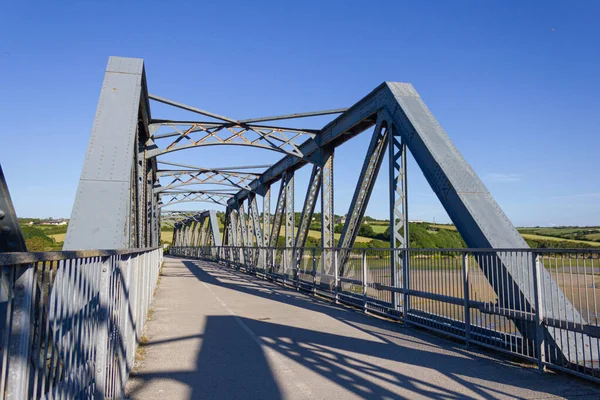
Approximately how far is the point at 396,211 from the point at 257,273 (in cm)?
1581

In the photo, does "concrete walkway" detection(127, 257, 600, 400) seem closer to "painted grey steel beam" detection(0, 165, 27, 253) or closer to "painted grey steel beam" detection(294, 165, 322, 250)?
"painted grey steel beam" detection(0, 165, 27, 253)

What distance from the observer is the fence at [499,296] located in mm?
5832

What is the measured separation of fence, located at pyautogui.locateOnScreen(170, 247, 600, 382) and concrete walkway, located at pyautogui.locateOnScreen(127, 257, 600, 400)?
0.33 meters

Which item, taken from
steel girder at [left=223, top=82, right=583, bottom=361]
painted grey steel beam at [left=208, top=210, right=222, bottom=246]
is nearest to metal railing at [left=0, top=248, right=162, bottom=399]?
steel girder at [left=223, top=82, right=583, bottom=361]

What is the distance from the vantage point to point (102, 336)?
395 cm

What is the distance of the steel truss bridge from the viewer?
8.57 feet

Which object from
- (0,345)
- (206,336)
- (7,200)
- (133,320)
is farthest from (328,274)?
(0,345)

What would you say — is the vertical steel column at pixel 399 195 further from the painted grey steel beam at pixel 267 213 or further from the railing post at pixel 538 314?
the painted grey steel beam at pixel 267 213

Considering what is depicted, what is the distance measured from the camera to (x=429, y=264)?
29.9 feet

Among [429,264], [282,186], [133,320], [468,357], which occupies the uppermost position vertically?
[282,186]

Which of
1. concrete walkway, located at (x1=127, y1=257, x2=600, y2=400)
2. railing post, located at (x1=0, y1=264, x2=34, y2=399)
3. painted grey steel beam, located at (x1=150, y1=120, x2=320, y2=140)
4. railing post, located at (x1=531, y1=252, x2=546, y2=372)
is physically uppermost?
painted grey steel beam, located at (x1=150, y1=120, x2=320, y2=140)

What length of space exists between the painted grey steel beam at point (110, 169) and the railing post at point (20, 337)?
204 inches

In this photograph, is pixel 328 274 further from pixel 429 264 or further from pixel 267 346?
pixel 267 346

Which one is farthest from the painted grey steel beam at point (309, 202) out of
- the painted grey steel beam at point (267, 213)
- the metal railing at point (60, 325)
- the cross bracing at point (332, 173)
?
the metal railing at point (60, 325)
